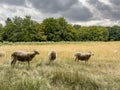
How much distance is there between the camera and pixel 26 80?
30.1 ft

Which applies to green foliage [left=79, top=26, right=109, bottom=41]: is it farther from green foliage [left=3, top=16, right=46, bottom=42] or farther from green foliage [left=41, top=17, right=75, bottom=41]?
green foliage [left=3, top=16, right=46, bottom=42]

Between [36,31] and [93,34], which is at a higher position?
[36,31]

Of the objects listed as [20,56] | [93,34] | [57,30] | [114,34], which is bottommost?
[114,34]

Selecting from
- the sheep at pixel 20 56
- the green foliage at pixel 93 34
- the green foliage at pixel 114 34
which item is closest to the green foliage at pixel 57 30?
the green foliage at pixel 93 34

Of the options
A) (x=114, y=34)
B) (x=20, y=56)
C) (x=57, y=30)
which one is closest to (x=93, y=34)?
(x=114, y=34)

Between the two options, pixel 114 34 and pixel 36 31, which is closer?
pixel 36 31

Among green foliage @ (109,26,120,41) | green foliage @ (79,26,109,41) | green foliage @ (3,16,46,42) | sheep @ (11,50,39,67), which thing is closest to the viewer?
sheep @ (11,50,39,67)

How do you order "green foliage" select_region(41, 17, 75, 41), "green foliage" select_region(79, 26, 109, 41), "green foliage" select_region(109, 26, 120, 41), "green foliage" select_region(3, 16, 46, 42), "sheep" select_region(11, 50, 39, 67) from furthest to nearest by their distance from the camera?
"green foliage" select_region(109, 26, 120, 41) < "green foliage" select_region(79, 26, 109, 41) < "green foliage" select_region(41, 17, 75, 41) < "green foliage" select_region(3, 16, 46, 42) < "sheep" select_region(11, 50, 39, 67)

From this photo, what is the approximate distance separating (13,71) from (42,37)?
2320 inches

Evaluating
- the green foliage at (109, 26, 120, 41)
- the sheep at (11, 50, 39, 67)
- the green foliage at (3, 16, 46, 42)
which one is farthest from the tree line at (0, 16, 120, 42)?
the sheep at (11, 50, 39, 67)

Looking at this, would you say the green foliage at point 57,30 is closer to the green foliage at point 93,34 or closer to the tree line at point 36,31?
the tree line at point 36,31

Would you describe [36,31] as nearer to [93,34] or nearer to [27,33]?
[27,33]

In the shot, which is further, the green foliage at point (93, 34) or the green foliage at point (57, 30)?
the green foliage at point (93, 34)

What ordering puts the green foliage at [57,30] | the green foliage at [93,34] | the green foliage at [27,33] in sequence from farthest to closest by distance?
the green foliage at [93,34], the green foliage at [57,30], the green foliage at [27,33]
